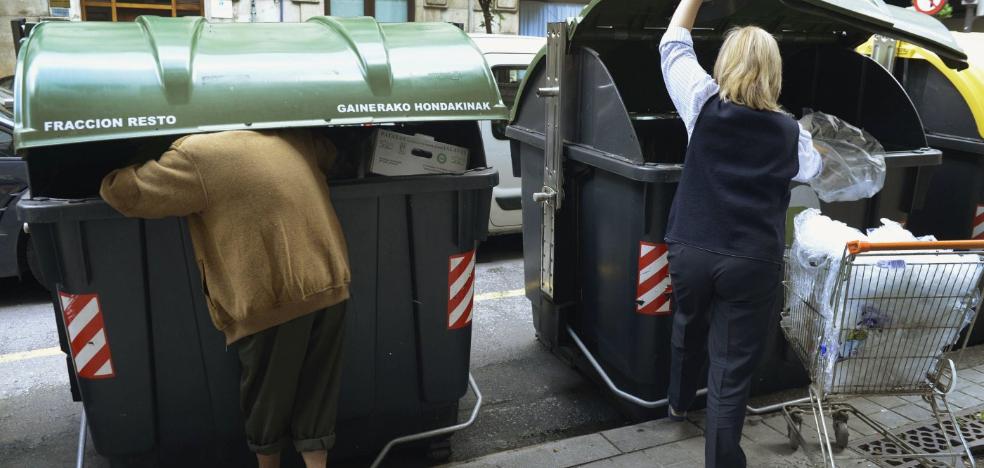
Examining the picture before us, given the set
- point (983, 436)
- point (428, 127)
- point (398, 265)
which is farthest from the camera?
point (983, 436)

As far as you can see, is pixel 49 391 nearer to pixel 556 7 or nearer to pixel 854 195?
pixel 854 195

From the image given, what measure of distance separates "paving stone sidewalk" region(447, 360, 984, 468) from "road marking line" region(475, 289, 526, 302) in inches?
89.5

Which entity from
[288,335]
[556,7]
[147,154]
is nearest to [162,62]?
[147,154]

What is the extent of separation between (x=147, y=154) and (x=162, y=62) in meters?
0.31

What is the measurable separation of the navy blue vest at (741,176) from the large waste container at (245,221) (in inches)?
30.7

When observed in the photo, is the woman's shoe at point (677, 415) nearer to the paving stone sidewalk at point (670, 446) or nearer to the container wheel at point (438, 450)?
the paving stone sidewalk at point (670, 446)

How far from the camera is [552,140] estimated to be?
12.2 ft

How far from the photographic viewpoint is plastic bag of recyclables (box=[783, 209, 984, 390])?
2652 millimetres

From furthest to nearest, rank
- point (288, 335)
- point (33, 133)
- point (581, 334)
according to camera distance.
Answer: point (581, 334)
point (288, 335)
point (33, 133)

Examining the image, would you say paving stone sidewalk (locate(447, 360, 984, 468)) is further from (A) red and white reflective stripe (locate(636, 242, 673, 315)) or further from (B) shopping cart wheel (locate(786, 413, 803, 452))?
(A) red and white reflective stripe (locate(636, 242, 673, 315))

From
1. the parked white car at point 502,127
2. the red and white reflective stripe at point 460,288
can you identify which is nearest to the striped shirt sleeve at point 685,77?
the red and white reflective stripe at point 460,288

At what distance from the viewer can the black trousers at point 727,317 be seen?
270cm

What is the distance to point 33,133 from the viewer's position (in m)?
2.30

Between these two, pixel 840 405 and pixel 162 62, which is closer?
pixel 162 62
